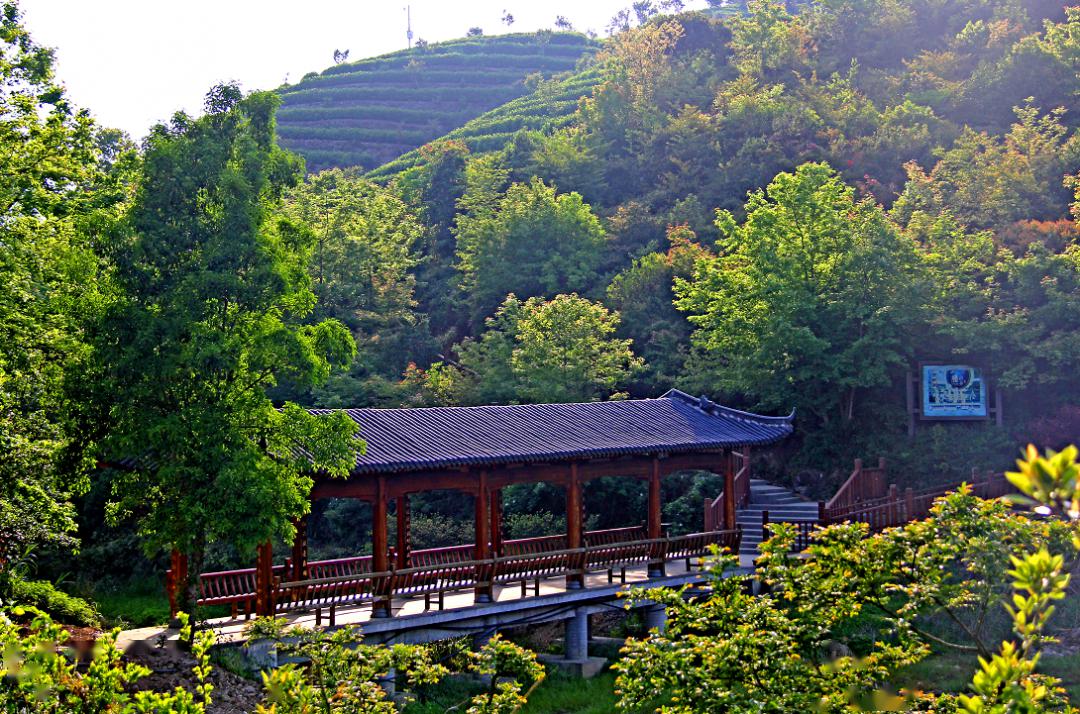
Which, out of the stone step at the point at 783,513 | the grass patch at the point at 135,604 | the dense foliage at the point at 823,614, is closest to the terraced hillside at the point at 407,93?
the grass patch at the point at 135,604

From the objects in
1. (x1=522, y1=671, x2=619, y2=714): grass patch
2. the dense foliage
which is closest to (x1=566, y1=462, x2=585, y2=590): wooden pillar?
(x1=522, y1=671, x2=619, y2=714): grass patch

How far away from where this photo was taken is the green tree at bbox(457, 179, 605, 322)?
131 ft

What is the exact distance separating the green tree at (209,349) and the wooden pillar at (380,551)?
63.1 inches

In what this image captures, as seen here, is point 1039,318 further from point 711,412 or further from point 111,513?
point 111,513

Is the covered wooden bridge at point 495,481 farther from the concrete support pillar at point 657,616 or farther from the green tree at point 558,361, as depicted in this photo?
the green tree at point 558,361

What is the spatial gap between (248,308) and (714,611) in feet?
29.6

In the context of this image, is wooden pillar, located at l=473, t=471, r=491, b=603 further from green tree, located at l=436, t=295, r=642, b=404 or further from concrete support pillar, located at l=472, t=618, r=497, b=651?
green tree, located at l=436, t=295, r=642, b=404

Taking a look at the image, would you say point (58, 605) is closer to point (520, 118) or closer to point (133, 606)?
point (133, 606)

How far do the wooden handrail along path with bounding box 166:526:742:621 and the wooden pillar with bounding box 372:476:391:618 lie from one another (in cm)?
2

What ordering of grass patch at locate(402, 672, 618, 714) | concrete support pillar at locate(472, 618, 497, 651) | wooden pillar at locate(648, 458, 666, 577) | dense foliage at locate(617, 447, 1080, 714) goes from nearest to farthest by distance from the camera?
1. dense foliage at locate(617, 447, 1080, 714)
2. grass patch at locate(402, 672, 618, 714)
3. concrete support pillar at locate(472, 618, 497, 651)
4. wooden pillar at locate(648, 458, 666, 577)

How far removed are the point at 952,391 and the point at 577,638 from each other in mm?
Result: 13377

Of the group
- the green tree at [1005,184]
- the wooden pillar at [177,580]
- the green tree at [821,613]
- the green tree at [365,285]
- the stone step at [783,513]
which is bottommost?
the stone step at [783,513]

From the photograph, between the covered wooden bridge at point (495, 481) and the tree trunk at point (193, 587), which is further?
the covered wooden bridge at point (495, 481)

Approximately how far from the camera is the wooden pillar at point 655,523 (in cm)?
2094
